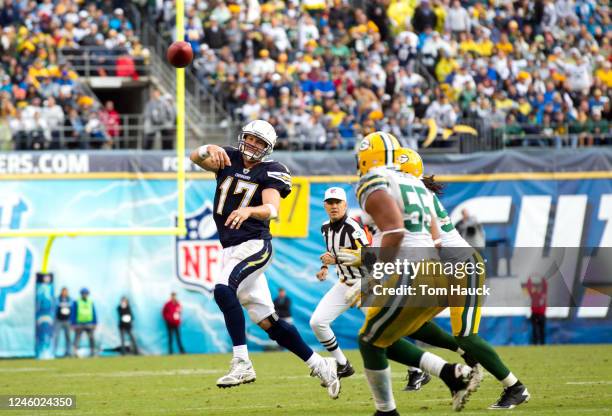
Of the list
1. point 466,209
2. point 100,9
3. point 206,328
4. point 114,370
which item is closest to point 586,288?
point 466,209

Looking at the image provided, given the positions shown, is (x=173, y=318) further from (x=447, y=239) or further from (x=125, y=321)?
(x=447, y=239)

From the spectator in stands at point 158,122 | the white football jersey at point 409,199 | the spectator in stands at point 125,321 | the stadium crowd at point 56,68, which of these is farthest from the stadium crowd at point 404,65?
the white football jersey at point 409,199

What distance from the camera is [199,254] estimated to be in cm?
1808

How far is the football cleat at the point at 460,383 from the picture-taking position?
23.7ft

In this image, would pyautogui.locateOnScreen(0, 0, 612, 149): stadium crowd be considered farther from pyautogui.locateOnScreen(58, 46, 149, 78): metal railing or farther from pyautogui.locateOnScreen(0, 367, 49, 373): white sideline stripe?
pyautogui.locateOnScreen(0, 367, 49, 373): white sideline stripe

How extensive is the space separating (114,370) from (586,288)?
7843mm

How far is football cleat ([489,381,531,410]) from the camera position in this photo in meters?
8.08

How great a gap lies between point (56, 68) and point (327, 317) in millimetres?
10771

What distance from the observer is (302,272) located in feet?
60.0

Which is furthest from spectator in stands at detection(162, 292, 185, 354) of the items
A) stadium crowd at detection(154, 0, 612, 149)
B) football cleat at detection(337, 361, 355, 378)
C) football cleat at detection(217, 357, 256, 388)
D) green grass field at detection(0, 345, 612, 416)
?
football cleat at detection(217, 357, 256, 388)

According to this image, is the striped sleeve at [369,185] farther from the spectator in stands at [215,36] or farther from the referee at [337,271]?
the spectator in stands at [215,36]

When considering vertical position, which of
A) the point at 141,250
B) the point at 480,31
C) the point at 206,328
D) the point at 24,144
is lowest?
the point at 206,328

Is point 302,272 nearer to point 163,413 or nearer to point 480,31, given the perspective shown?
point 480,31

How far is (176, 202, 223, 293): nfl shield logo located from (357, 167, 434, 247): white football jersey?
36.4 ft
